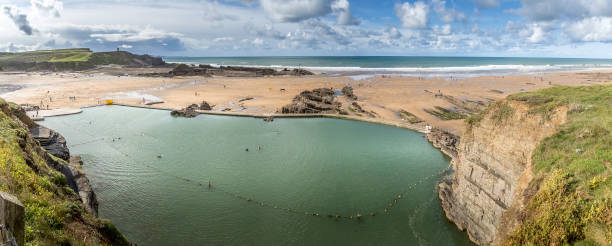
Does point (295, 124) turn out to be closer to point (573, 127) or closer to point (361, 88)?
point (573, 127)

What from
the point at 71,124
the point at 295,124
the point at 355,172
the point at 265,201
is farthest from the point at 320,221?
the point at 71,124

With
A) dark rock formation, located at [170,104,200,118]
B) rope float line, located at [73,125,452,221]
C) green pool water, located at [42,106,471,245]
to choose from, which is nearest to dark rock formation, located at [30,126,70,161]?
green pool water, located at [42,106,471,245]

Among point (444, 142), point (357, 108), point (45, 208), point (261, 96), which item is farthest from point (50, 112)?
point (444, 142)

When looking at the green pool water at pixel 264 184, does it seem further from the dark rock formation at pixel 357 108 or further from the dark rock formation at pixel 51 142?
the dark rock formation at pixel 357 108

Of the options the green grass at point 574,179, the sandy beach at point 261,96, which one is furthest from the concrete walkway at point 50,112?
the green grass at point 574,179

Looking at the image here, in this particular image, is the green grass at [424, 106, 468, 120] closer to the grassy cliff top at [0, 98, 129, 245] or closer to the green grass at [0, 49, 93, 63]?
the grassy cliff top at [0, 98, 129, 245]

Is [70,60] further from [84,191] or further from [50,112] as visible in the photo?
[84,191]
